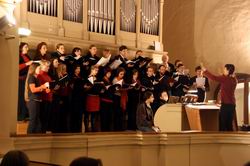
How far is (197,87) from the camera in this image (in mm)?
11297

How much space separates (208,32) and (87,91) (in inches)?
250

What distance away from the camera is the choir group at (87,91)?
8336 mm

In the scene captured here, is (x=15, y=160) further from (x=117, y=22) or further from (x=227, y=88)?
(x=117, y=22)

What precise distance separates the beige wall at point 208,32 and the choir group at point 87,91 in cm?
379

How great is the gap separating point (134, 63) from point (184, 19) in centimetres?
492

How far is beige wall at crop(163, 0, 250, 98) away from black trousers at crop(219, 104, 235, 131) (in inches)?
169

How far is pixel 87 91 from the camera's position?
30.0 ft

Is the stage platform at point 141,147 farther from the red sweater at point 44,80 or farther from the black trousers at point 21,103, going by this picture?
the black trousers at point 21,103

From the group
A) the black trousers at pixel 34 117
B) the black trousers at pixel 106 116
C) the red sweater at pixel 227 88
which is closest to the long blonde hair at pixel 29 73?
the black trousers at pixel 34 117

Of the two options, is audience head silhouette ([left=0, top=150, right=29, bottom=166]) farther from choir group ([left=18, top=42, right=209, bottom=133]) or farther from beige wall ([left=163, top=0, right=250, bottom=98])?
beige wall ([left=163, top=0, right=250, bottom=98])

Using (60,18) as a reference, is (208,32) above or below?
above

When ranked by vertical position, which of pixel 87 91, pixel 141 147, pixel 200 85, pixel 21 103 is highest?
pixel 200 85

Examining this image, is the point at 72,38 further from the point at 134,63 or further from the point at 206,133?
the point at 206,133

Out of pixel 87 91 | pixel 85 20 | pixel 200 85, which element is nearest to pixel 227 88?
pixel 200 85
